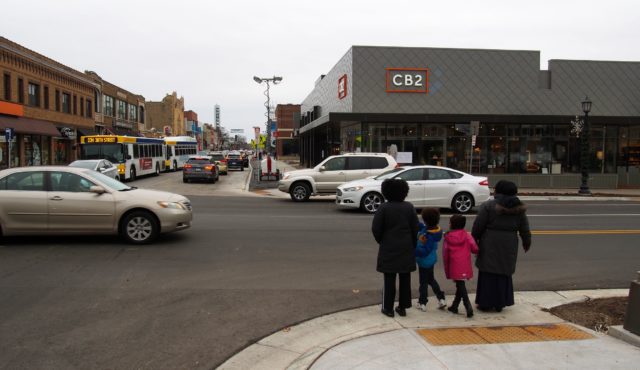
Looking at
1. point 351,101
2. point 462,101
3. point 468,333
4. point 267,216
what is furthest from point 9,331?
point 462,101

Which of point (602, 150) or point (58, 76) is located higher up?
point (58, 76)

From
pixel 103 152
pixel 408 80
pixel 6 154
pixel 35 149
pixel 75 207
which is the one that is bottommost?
pixel 75 207

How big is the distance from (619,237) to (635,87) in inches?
883

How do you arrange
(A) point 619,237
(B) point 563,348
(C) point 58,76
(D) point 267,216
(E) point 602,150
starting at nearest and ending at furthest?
(B) point 563,348 < (A) point 619,237 < (D) point 267,216 < (E) point 602,150 < (C) point 58,76

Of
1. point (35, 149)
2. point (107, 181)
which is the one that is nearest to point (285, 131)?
point (35, 149)

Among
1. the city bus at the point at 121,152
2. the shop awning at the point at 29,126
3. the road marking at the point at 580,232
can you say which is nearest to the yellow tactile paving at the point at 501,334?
the road marking at the point at 580,232

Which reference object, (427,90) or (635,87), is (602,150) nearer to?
(635,87)

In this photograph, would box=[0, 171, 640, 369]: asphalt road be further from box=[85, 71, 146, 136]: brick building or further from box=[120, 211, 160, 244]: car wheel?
box=[85, 71, 146, 136]: brick building

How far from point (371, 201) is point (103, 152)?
63.2 feet

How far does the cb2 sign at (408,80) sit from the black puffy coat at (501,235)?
2244 cm

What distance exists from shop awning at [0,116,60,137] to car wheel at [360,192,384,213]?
24.5 m

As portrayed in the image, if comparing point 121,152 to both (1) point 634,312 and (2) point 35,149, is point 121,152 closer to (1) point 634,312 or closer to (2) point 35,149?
(2) point 35,149

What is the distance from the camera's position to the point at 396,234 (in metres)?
5.62

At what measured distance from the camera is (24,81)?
33.9 meters
